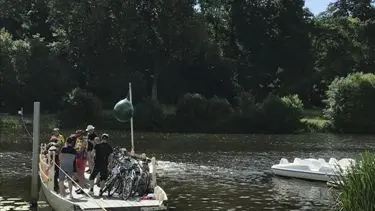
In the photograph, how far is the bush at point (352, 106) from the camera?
7000cm

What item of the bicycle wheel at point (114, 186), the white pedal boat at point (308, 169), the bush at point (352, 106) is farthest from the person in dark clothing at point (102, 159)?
the bush at point (352, 106)

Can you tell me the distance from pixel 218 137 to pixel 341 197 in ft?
147

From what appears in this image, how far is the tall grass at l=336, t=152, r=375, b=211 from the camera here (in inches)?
587

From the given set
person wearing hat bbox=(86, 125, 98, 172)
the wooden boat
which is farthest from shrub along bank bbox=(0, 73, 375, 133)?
the wooden boat

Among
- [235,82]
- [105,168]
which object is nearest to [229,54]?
[235,82]

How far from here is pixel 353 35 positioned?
313ft

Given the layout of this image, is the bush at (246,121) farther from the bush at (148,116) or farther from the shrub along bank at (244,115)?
the bush at (148,116)

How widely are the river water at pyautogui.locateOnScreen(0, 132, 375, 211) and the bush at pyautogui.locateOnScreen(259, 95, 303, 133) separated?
373 inches

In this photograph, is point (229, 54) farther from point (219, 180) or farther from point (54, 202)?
point (54, 202)

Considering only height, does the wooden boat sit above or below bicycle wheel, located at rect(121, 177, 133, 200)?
below

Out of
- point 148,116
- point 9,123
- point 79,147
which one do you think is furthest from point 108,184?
point 148,116

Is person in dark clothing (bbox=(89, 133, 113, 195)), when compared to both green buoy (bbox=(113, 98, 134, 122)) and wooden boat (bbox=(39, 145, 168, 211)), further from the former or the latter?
green buoy (bbox=(113, 98, 134, 122))

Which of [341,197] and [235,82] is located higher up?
[235,82]

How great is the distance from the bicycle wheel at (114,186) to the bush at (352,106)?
5266 cm
